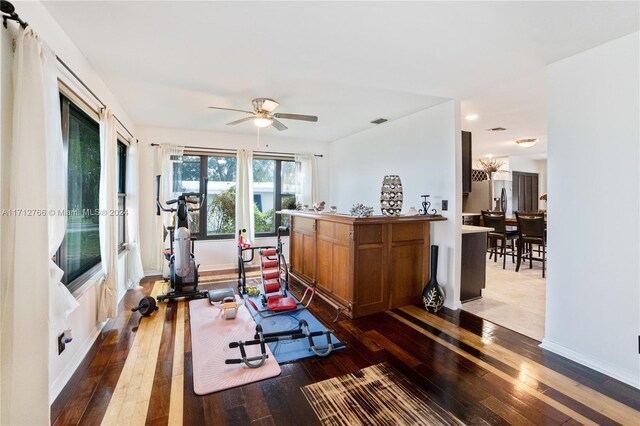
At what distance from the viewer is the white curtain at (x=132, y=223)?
13.4 ft

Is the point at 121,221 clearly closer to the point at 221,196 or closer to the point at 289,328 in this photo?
the point at 221,196

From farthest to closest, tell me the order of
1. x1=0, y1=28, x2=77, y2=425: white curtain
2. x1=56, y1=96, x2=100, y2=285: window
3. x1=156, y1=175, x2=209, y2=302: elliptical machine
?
x1=156, y1=175, x2=209, y2=302: elliptical machine < x1=56, y1=96, x2=100, y2=285: window < x1=0, y1=28, x2=77, y2=425: white curtain

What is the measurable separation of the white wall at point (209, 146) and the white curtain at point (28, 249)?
3.46 m

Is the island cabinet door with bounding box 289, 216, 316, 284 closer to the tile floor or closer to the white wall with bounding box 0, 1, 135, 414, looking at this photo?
the tile floor

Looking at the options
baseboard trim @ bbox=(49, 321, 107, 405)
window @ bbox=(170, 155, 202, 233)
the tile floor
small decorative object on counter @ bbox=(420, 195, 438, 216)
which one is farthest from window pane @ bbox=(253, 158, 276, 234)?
the tile floor

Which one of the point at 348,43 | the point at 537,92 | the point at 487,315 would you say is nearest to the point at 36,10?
the point at 348,43

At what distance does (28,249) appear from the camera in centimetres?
149

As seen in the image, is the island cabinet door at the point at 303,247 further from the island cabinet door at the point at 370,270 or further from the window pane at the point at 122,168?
the window pane at the point at 122,168

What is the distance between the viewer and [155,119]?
4398 mm

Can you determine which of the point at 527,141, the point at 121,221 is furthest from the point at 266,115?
the point at 527,141

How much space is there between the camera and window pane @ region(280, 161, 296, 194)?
19.3 feet

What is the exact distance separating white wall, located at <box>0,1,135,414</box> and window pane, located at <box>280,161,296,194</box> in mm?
3156

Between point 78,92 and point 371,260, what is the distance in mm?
3046

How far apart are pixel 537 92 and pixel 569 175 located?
129 centimetres
